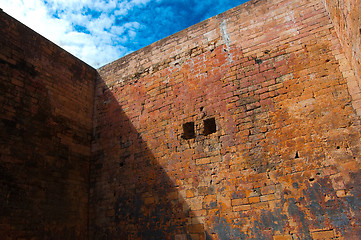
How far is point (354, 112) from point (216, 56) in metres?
2.84

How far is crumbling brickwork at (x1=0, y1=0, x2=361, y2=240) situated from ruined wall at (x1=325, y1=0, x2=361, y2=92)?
0.05 m

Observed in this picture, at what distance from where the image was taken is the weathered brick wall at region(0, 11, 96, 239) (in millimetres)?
5656

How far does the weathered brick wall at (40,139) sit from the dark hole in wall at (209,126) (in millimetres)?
3205

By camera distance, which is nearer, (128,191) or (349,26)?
(349,26)

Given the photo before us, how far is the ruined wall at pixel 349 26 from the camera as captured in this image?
3.68 m

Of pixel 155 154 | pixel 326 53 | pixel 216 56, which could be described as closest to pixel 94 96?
pixel 155 154

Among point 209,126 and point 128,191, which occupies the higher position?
point 209,126

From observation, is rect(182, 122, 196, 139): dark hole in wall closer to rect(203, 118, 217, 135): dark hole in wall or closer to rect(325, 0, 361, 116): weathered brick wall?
rect(203, 118, 217, 135): dark hole in wall

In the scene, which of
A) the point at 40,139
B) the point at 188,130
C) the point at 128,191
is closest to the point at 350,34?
the point at 188,130

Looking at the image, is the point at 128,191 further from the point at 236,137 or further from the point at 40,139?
the point at 236,137

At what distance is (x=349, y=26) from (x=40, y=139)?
5.96 metres

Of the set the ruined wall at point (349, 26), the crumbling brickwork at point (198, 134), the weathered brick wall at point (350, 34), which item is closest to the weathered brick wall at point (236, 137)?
the crumbling brickwork at point (198, 134)

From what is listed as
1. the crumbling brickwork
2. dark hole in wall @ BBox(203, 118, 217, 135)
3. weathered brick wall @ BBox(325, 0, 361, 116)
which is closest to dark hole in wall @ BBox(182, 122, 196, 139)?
the crumbling brickwork

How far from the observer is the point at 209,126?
6047 mm
